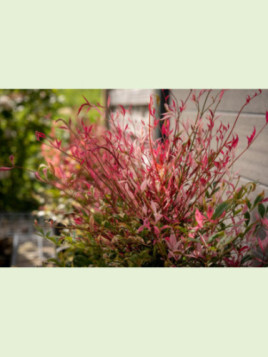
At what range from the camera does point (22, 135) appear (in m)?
4.93

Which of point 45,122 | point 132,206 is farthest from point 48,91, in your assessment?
point 132,206

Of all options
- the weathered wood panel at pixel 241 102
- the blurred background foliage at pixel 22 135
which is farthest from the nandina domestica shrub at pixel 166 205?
the blurred background foliage at pixel 22 135

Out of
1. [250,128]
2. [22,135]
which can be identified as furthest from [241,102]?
[22,135]

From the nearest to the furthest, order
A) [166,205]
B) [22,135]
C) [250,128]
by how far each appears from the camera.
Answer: [166,205]
[250,128]
[22,135]

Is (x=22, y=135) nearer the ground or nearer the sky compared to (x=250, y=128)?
nearer the ground

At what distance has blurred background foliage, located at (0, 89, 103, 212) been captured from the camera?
487 centimetres

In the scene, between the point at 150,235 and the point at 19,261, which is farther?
the point at 19,261

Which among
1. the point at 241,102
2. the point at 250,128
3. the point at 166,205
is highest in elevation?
the point at 241,102

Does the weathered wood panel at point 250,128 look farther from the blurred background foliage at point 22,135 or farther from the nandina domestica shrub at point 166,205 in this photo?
the blurred background foliage at point 22,135

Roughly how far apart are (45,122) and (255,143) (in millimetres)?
3533

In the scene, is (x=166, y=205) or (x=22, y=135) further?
(x=22, y=135)

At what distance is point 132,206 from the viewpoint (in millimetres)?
1664

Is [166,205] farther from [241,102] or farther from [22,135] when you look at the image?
[22,135]

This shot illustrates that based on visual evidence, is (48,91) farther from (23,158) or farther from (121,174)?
(121,174)
